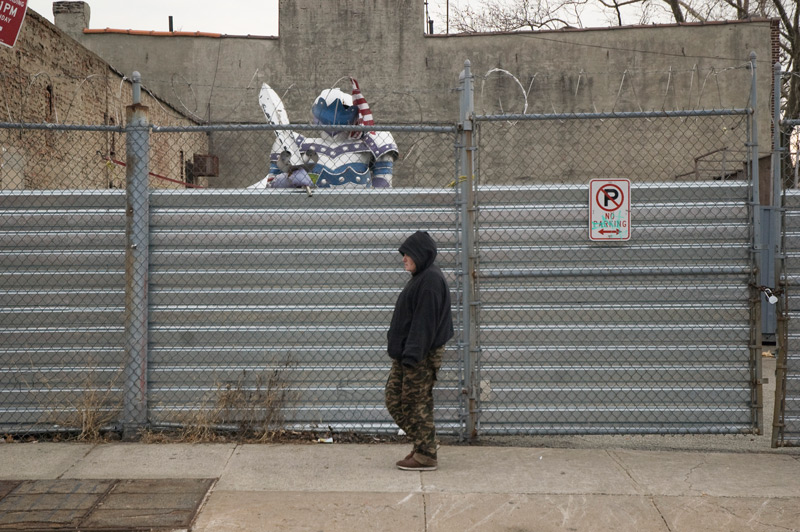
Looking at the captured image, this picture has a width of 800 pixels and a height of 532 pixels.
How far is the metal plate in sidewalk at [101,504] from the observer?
4.39 m

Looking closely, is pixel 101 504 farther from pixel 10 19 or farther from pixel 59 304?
pixel 10 19

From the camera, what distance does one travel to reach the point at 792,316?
5973mm

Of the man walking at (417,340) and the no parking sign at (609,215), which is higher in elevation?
the no parking sign at (609,215)

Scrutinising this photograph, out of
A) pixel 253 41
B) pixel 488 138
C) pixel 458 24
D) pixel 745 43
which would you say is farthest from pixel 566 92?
pixel 458 24

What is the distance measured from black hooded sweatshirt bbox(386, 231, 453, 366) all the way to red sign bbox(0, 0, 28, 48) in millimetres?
3744

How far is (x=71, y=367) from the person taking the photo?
20.5ft

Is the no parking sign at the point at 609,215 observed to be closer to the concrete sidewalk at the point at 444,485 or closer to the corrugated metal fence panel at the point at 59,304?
the concrete sidewalk at the point at 444,485

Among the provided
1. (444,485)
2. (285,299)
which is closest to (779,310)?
(444,485)

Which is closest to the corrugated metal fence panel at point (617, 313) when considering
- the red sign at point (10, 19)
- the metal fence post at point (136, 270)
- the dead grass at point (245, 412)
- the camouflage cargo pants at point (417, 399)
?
the camouflage cargo pants at point (417, 399)

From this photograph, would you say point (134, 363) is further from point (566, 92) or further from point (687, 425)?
point (566, 92)

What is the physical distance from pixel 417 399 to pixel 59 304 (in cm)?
308

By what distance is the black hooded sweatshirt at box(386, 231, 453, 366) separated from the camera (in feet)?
17.1

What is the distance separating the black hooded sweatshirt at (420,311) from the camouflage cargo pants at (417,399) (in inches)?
4.6

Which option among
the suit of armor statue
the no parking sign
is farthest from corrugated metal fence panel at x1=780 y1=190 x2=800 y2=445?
the suit of armor statue
